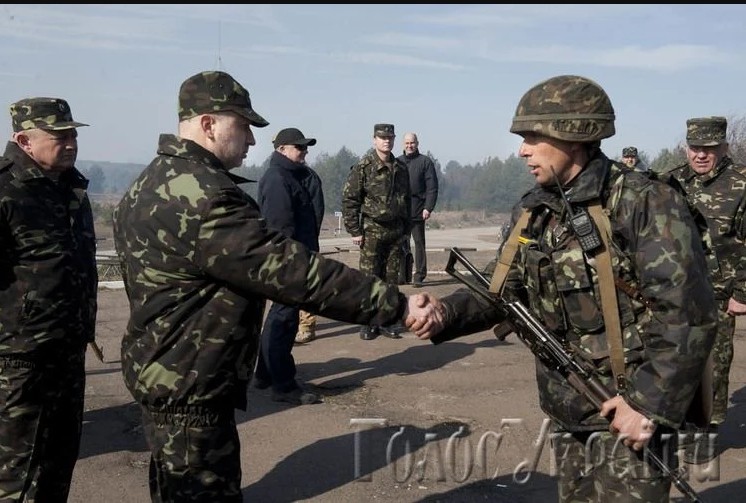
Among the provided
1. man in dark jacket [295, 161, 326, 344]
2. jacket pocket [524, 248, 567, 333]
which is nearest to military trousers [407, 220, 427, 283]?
man in dark jacket [295, 161, 326, 344]

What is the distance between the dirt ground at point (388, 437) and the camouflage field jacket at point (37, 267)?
112cm

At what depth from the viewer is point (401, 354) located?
853cm

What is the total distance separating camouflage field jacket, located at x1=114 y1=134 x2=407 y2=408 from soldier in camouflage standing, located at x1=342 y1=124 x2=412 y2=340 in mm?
6454

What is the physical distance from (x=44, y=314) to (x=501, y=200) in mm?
99876

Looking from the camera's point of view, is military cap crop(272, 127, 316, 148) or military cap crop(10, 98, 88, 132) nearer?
military cap crop(10, 98, 88, 132)

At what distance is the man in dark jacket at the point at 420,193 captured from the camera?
12.8 metres

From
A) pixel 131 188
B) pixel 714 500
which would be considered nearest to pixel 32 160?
pixel 131 188

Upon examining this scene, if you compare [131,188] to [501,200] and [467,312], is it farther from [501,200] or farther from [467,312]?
[501,200]

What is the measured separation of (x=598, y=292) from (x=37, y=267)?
301 centimetres

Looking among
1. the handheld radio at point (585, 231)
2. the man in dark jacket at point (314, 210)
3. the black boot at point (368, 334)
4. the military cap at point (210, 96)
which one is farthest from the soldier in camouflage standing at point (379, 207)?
the handheld radio at point (585, 231)

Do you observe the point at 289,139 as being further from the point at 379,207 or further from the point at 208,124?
the point at 208,124

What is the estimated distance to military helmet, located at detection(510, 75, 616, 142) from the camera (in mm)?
3119

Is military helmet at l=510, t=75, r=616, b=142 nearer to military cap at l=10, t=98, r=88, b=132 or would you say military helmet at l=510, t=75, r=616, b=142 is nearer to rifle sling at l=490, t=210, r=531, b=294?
rifle sling at l=490, t=210, r=531, b=294

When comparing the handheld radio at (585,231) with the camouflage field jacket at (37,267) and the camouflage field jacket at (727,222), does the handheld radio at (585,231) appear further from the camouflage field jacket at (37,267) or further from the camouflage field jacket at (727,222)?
the camouflage field jacket at (727,222)
